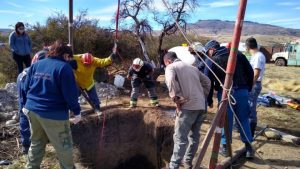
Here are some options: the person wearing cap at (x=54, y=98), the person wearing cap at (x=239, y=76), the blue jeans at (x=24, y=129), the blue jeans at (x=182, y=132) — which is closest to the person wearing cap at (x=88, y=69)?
the blue jeans at (x=24, y=129)

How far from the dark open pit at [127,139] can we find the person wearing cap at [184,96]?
269cm

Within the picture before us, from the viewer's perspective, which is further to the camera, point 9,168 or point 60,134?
point 9,168

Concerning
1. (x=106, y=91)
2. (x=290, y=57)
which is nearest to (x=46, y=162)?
(x=106, y=91)

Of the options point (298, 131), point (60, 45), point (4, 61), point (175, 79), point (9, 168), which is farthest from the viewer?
point (4, 61)

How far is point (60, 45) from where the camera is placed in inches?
178

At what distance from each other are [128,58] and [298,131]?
811 cm

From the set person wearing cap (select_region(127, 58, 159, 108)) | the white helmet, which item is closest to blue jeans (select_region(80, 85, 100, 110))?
person wearing cap (select_region(127, 58, 159, 108))

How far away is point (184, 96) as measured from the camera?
16.5ft

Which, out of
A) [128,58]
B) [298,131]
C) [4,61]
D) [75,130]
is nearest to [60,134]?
[75,130]

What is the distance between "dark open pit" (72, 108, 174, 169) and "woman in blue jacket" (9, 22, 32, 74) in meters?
3.16

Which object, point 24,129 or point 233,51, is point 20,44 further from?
point 233,51

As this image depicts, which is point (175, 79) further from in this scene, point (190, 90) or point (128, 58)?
point (128, 58)

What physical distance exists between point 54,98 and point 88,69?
329 cm

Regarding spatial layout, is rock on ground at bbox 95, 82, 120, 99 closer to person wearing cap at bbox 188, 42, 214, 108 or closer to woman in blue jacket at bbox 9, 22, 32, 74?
woman in blue jacket at bbox 9, 22, 32, 74
